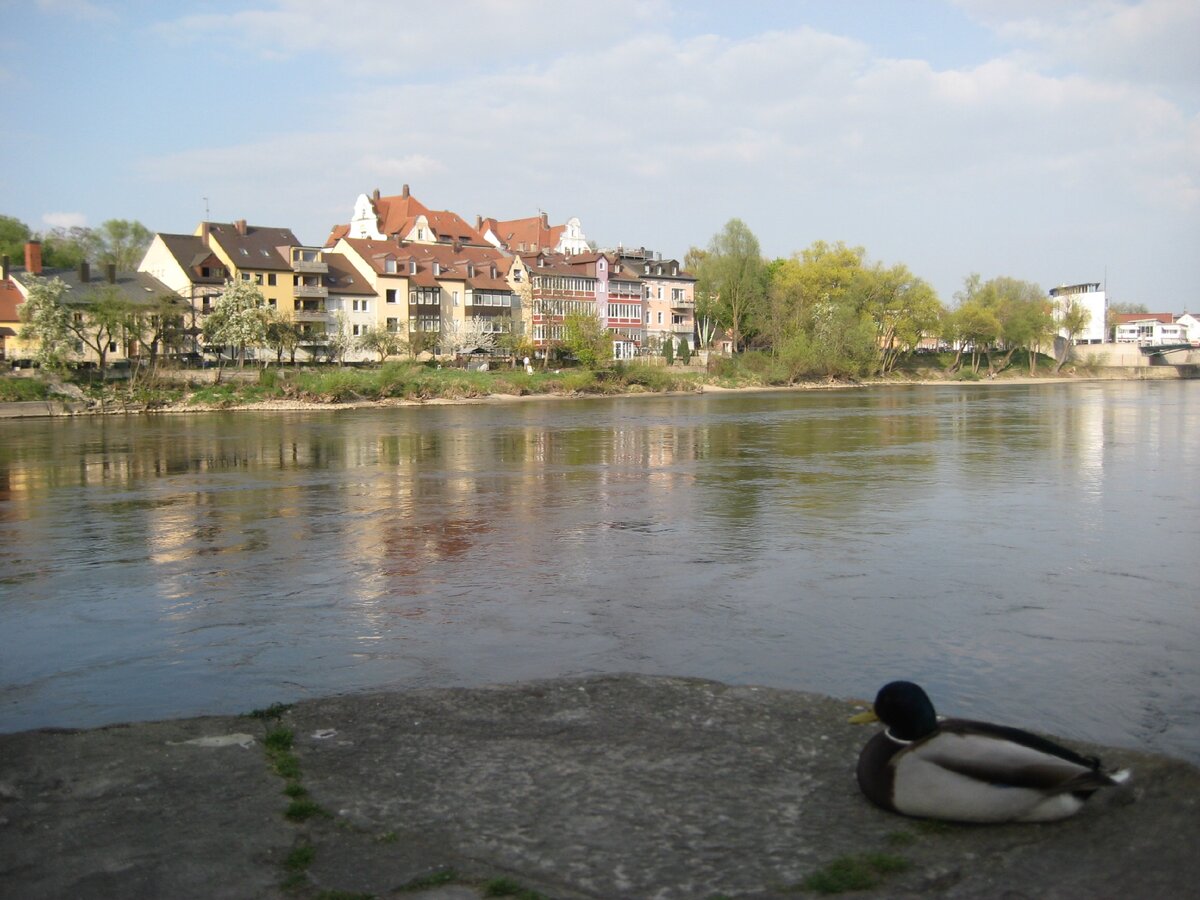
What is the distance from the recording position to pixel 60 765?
23.6ft

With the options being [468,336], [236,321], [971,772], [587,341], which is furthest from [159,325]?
[971,772]

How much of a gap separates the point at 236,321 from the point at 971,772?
249ft

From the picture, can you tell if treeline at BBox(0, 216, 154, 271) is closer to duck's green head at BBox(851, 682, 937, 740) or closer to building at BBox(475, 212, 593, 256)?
building at BBox(475, 212, 593, 256)

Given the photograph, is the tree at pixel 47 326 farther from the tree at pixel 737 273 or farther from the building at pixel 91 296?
the tree at pixel 737 273

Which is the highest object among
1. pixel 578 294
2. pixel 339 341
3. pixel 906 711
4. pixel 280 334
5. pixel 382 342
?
pixel 578 294

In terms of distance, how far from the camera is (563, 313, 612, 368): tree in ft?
285

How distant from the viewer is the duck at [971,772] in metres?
5.76

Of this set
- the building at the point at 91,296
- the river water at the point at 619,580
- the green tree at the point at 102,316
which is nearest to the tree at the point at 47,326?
the green tree at the point at 102,316

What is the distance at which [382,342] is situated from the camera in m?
83.9

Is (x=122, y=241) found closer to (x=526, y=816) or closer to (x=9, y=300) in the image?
(x=9, y=300)

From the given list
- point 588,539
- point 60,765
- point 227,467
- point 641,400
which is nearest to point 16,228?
point 641,400

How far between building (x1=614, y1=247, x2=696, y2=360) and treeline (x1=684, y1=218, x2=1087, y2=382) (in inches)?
68.2

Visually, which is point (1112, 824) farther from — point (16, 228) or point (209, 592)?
point (16, 228)

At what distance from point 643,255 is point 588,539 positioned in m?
111
